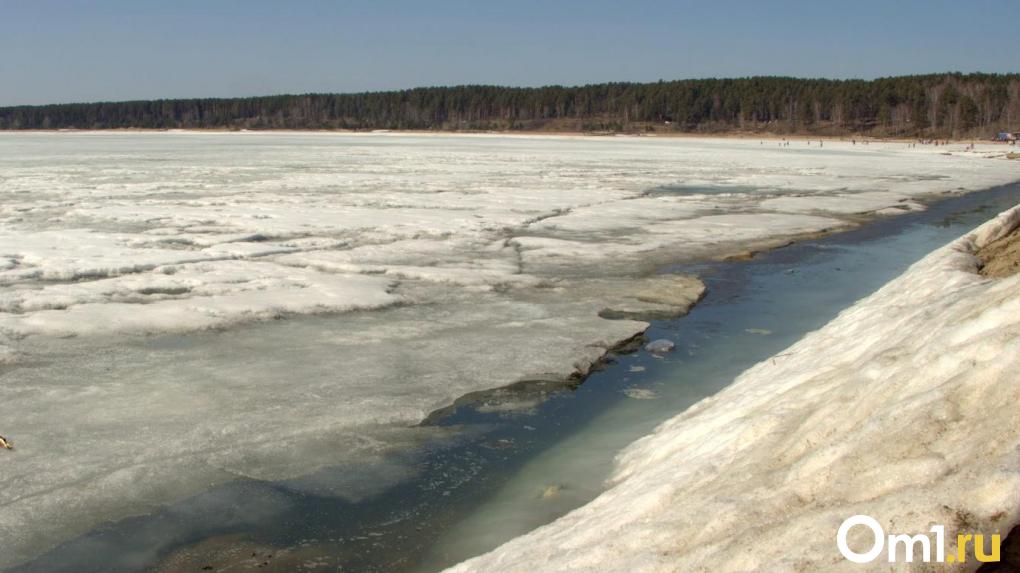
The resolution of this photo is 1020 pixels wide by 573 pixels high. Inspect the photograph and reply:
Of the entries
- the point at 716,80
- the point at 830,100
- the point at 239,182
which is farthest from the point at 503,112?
the point at 239,182

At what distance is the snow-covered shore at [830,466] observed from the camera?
2.85 metres

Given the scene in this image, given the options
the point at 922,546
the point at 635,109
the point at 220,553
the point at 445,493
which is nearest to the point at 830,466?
the point at 922,546

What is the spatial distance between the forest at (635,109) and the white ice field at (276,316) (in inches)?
3309

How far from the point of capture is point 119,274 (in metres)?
10.5

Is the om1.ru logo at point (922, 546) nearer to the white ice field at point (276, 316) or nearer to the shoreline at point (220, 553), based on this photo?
the shoreline at point (220, 553)

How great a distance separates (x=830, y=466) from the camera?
3.40 metres

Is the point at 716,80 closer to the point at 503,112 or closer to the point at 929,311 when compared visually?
the point at 503,112

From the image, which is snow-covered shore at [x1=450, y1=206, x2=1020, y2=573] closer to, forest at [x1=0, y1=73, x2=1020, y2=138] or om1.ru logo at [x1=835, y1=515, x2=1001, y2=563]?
om1.ru logo at [x1=835, y1=515, x2=1001, y2=563]

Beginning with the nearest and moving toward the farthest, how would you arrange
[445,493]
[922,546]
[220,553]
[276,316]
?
[922,546]
[220,553]
[445,493]
[276,316]

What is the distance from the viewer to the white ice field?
17.2 ft

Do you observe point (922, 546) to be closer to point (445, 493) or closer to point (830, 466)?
point (830, 466)

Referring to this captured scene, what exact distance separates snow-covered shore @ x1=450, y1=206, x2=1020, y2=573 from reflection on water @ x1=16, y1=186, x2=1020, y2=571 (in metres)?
0.42

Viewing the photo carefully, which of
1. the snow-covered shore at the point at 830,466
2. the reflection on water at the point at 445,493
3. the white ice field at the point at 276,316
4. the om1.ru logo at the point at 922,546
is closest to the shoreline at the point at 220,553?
the reflection on water at the point at 445,493

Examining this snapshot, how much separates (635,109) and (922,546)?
124233mm
